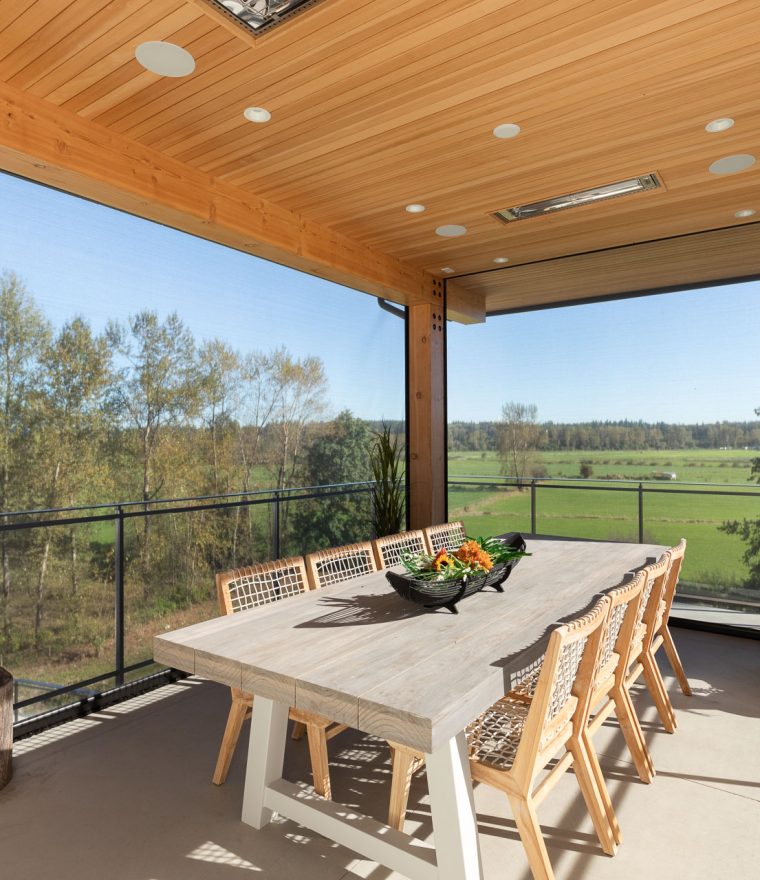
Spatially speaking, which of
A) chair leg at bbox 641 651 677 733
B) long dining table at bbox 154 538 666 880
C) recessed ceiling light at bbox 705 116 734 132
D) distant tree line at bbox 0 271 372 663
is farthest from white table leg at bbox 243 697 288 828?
recessed ceiling light at bbox 705 116 734 132

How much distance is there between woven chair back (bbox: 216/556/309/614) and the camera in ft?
7.79

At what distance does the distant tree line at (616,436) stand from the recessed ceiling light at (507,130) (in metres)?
3.09

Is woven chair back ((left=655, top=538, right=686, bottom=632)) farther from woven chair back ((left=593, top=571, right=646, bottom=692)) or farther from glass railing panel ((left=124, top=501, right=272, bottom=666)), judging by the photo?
glass railing panel ((left=124, top=501, right=272, bottom=666))

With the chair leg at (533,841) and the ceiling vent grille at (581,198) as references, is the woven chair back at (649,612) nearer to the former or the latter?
the chair leg at (533,841)

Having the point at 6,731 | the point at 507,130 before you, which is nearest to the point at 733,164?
the point at 507,130

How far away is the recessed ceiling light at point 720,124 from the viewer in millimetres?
2752

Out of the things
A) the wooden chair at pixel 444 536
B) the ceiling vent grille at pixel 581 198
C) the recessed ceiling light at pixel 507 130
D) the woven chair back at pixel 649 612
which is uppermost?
the ceiling vent grille at pixel 581 198

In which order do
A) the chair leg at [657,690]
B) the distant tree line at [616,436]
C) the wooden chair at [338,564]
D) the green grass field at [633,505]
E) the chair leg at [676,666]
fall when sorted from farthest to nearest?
the green grass field at [633,505], the distant tree line at [616,436], the chair leg at [676,666], the chair leg at [657,690], the wooden chair at [338,564]

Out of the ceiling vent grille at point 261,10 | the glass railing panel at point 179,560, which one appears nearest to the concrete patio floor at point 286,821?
the glass railing panel at point 179,560

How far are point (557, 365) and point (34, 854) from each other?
5.95 m

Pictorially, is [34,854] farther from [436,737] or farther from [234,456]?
[234,456]

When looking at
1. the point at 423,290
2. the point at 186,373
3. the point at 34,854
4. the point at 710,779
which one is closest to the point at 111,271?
the point at 186,373

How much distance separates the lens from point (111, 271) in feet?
16.7

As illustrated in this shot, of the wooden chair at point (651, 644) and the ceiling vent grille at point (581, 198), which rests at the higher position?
the ceiling vent grille at point (581, 198)
